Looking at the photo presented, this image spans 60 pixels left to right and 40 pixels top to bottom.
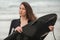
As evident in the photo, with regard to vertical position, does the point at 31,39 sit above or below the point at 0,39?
above

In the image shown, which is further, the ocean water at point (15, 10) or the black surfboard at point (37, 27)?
the ocean water at point (15, 10)

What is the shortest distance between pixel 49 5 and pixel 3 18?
0.70 m

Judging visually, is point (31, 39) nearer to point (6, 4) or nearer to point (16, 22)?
point (16, 22)

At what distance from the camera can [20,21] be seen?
205cm

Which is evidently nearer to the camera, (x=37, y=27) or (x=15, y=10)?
(x=37, y=27)

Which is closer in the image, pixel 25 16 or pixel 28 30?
pixel 28 30

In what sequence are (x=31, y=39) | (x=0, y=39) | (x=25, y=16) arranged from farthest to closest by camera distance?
1. (x=0, y=39)
2. (x=25, y=16)
3. (x=31, y=39)

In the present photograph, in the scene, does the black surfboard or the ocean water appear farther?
the ocean water

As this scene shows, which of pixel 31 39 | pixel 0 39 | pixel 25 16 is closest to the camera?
pixel 31 39

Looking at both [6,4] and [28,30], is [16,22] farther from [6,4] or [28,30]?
[6,4]

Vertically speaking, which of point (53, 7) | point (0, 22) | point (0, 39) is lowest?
point (0, 39)

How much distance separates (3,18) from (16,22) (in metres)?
0.72

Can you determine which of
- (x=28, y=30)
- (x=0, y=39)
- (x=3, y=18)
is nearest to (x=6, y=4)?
(x=3, y=18)

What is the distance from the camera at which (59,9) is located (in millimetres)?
2787
